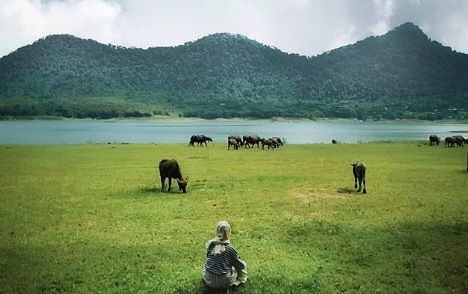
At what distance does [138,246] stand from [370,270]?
749cm

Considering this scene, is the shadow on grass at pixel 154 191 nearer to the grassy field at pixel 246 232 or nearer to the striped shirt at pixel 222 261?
the grassy field at pixel 246 232

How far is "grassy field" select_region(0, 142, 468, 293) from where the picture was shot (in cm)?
1209

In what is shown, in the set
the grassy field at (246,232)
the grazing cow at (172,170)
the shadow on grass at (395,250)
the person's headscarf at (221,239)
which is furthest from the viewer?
the grazing cow at (172,170)

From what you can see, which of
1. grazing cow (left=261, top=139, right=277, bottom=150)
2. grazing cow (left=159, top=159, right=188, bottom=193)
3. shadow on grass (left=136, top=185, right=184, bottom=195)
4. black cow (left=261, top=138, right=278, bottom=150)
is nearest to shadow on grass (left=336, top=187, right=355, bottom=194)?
grazing cow (left=159, top=159, right=188, bottom=193)

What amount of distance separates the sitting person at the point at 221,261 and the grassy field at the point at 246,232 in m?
0.77

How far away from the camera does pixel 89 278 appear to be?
12211 mm

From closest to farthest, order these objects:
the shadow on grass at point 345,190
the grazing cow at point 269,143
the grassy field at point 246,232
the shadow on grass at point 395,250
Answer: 1. the shadow on grass at point 395,250
2. the grassy field at point 246,232
3. the shadow on grass at point 345,190
4. the grazing cow at point 269,143

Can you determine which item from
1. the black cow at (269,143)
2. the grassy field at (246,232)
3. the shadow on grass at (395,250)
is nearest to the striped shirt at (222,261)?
the grassy field at (246,232)

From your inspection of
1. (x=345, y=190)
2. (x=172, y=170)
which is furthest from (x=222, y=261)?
(x=345, y=190)

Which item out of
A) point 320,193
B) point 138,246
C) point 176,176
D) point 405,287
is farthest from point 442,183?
point 138,246

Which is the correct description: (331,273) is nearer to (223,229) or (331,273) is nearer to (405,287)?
(405,287)

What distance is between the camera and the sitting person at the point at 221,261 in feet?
35.4

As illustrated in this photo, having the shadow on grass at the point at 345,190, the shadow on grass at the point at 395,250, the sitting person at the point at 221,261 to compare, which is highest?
the sitting person at the point at 221,261

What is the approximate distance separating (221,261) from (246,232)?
568 centimetres
